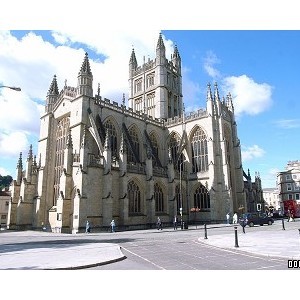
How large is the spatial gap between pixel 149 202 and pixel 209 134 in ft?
46.8

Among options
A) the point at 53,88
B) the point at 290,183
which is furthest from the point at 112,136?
the point at 290,183

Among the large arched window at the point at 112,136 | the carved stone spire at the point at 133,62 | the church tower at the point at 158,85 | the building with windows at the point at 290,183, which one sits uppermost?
the carved stone spire at the point at 133,62

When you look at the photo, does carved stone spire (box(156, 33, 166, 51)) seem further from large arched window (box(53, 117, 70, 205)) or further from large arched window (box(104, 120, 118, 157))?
large arched window (box(53, 117, 70, 205))

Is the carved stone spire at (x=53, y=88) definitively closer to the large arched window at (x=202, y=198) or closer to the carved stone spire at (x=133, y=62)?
the carved stone spire at (x=133, y=62)

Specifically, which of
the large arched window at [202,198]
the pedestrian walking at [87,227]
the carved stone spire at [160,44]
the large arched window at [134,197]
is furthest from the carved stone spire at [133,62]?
the pedestrian walking at [87,227]

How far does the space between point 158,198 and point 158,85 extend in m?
23.8

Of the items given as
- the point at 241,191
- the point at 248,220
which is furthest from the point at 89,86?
the point at 241,191

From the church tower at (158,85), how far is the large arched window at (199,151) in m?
9.89

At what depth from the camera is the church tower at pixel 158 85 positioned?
53250mm

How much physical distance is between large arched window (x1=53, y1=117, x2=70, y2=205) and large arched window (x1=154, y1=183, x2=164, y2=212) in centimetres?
1202

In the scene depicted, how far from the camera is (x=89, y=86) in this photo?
33.5 m

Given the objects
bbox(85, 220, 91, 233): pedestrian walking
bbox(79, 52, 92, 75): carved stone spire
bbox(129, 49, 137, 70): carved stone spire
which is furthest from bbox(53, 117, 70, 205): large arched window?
bbox(129, 49, 137, 70): carved stone spire

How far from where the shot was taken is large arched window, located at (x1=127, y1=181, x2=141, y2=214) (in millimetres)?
33469

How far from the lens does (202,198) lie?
1634 inches
